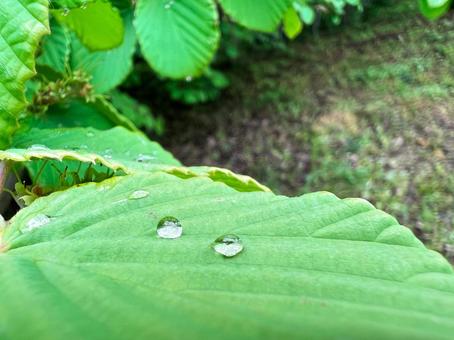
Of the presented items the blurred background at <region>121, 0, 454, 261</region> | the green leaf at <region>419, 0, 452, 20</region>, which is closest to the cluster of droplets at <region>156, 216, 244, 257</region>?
the green leaf at <region>419, 0, 452, 20</region>

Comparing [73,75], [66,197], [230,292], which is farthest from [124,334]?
[73,75]

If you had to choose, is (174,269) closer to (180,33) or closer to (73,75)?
(73,75)

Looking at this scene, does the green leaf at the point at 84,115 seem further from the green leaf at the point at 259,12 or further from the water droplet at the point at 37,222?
the green leaf at the point at 259,12

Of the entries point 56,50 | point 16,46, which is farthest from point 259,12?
point 16,46

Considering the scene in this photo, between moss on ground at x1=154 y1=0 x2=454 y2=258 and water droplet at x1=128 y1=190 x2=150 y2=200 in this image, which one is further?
moss on ground at x1=154 y1=0 x2=454 y2=258

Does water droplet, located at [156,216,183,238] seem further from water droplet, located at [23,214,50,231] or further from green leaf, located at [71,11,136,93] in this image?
green leaf, located at [71,11,136,93]

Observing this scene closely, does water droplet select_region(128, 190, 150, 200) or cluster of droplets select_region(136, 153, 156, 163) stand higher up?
water droplet select_region(128, 190, 150, 200)

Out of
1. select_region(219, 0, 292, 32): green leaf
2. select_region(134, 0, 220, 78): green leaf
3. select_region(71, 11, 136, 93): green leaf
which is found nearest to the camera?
select_region(71, 11, 136, 93): green leaf

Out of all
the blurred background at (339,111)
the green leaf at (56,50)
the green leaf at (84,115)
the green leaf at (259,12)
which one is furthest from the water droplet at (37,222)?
the blurred background at (339,111)
